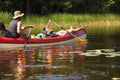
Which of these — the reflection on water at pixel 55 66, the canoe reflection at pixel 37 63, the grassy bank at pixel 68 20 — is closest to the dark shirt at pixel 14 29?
the canoe reflection at pixel 37 63

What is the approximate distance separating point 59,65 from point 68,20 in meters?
25.7

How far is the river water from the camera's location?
1096 centimetres

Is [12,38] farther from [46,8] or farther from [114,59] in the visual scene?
[46,8]

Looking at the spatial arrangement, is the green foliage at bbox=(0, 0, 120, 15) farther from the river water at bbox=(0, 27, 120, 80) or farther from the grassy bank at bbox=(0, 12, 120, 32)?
the river water at bbox=(0, 27, 120, 80)

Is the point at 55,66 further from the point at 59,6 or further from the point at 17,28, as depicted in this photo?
the point at 59,6

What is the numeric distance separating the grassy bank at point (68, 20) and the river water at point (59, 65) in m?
17.6

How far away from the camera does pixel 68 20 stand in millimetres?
38469

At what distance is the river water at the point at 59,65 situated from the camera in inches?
432

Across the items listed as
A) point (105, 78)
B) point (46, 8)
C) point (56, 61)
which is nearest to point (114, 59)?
point (56, 61)

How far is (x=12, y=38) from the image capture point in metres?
17.7

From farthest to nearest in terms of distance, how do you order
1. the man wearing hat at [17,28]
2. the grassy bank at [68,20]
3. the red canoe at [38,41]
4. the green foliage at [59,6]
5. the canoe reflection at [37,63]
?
the green foliage at [59,6] < the grassy bank at [68,20] < the man wearing hat at [17,28] < the red canoe at [38,41] < the canoe reflection at [37,63]

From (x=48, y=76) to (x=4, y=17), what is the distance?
2392 centimetres

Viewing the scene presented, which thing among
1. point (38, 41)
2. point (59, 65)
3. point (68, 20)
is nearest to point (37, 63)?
point (59, 65)

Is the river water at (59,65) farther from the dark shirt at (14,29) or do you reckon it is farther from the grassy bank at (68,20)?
the grassy bank at (68,20)
